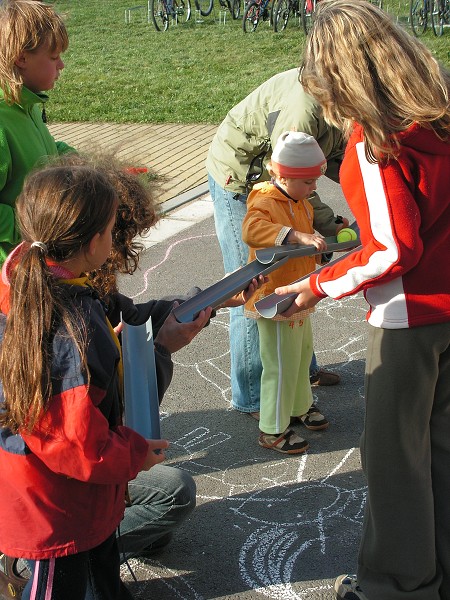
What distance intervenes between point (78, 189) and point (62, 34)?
4.10ft

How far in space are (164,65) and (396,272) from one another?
43.5ft

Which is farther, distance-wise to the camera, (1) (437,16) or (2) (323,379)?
(1) (437,16)

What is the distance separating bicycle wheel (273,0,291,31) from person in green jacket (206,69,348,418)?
47.3 ft

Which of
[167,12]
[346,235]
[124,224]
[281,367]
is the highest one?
[124,224]

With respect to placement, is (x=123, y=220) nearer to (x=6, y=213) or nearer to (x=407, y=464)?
(x=6, y=213)

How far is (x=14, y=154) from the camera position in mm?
3021

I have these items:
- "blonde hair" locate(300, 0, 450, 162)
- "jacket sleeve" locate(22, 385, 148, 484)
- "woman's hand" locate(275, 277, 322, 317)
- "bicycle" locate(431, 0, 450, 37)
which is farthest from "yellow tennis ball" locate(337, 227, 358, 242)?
"bicycle" locate(431, 0, 450, 37)

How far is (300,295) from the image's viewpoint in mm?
2586

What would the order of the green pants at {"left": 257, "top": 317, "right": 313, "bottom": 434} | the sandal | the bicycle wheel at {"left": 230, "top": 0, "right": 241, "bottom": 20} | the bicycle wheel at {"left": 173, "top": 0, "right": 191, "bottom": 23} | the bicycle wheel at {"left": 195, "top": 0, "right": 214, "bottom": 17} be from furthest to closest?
the bicycle wheel at {"left": 195, "top": 0, "right": 214, "bottom": 17} < the bicycle wheel at {"left": 173, "top": 0, "right": 191, "bottom": 23} < the bicycle wheel at {"left": 230, "top": 0, "right": 241, "bottom": 20} < the sandal < the green pants at {"left": 257, "top": 317, "right": 313, "bottom": 434}

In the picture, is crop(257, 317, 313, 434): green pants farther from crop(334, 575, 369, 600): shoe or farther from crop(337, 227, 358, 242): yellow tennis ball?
crop(334, 575, 369, 600): shoe

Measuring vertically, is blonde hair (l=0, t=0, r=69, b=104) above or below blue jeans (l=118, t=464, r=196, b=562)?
above

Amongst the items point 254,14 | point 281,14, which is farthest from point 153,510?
point 254,14

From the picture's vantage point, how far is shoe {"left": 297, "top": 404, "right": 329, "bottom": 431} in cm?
372

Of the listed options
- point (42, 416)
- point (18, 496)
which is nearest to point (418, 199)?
point (42, 416)
